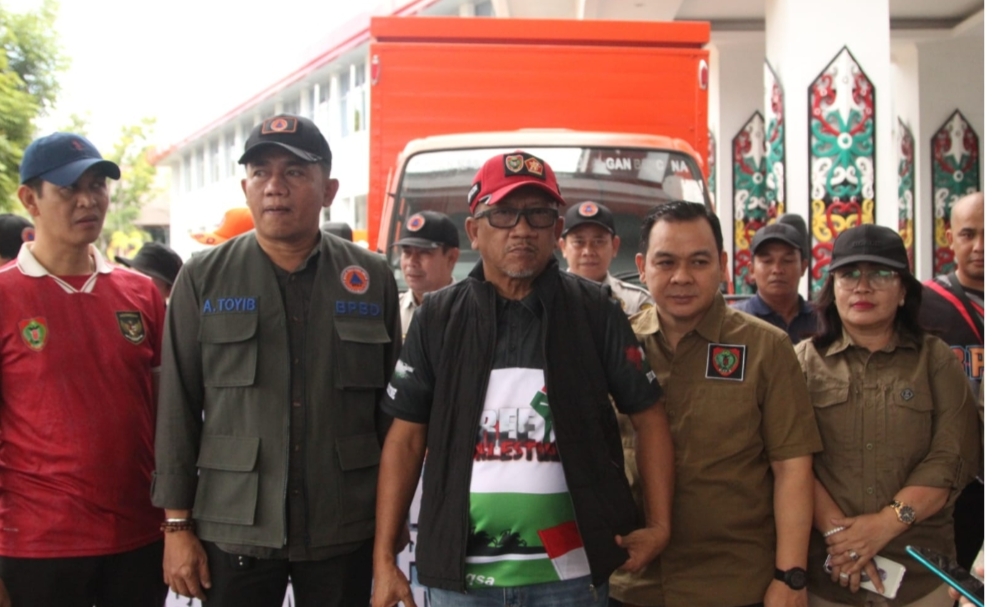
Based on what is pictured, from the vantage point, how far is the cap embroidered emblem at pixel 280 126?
289 centimetres

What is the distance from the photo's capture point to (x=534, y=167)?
2676 mm

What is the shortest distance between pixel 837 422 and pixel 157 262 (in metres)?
3.95

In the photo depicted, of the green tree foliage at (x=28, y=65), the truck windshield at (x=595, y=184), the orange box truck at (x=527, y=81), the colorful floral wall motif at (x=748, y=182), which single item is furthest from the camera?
the colorful floral wall motif at (x=748, y=182)

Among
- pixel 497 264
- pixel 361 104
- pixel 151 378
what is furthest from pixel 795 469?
pixel 361 104

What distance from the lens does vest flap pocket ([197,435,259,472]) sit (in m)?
2.76

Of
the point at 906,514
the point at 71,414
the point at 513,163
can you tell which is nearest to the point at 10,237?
the point at 71,414

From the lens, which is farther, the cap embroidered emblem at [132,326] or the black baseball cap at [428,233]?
the black baseball cap at [428,233]

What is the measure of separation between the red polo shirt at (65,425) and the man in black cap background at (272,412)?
Answer: 0.36 m

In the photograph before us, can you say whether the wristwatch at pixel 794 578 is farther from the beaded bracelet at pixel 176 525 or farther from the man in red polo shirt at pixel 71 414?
the man in red polo shirt at pixel 71 414

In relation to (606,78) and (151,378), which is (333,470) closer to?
(151,378)

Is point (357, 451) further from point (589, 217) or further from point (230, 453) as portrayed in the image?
point (589, 217)

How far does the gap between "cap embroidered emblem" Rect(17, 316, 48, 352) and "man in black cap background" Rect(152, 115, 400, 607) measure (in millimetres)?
472

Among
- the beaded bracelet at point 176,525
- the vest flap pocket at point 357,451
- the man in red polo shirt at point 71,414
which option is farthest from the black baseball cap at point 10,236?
the vest flap pocket at point 357,451

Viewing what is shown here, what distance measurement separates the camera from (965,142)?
15.2m
